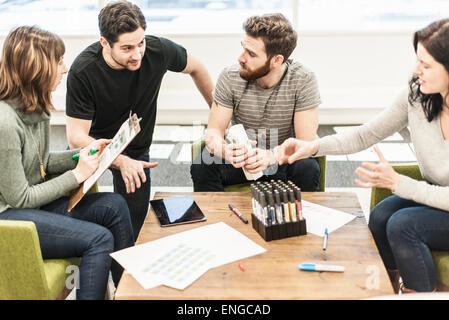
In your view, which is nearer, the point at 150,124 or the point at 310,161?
the point at 310,161

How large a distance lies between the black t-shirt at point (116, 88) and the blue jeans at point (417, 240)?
1383 mm

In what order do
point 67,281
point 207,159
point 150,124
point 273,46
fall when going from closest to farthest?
point 67,281 < point 273,46 < point 207,159 < point 150,124

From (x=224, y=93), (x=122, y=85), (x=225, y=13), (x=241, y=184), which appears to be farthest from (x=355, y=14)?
(x=122, y=85)

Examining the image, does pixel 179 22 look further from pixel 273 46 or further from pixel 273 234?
pixel 273 234

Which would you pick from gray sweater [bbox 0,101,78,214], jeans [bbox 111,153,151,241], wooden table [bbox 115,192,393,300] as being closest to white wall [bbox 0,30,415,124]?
jeans [bbox 111,153,151,241]

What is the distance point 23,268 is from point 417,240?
4.56ft

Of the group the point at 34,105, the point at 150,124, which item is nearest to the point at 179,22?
the point at 150,124

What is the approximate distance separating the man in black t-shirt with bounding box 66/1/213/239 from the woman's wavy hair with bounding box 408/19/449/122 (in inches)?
47.5

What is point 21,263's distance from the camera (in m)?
1.64

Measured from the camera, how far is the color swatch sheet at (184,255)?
1509 mm

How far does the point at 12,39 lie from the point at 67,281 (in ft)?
3.02

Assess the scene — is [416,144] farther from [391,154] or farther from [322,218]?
[391,154]

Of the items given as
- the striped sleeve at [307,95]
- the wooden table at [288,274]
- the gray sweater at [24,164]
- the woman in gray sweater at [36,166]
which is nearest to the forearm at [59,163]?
the gray sweater at [24,164]

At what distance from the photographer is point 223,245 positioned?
5.55 ft
